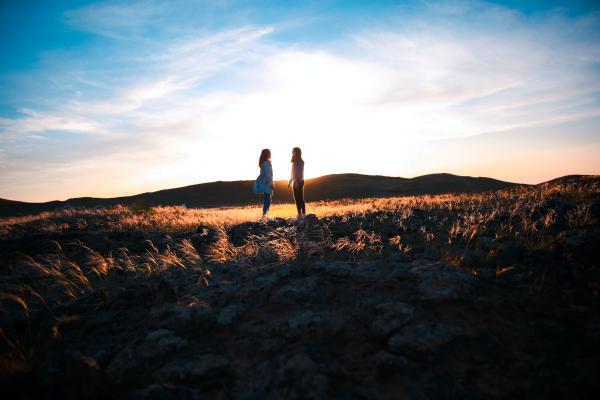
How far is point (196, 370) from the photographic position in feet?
8.54

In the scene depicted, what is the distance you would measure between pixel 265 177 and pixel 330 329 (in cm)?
898

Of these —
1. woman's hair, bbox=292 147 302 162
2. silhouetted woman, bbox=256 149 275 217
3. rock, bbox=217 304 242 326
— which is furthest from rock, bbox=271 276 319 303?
silhouetted woman, bbox=256 149 275 217

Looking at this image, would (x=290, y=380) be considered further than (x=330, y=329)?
No

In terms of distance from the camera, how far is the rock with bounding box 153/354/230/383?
2.56 m

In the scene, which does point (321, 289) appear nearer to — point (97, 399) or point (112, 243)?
point (97, 399)

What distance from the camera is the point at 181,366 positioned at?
2680 millimetres

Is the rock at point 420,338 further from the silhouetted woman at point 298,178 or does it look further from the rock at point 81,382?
the silhouetted woman at point 298,178

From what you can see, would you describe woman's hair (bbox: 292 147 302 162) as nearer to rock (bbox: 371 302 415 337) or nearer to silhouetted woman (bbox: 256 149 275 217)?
silhouetted woman (bbox: 256 149 275 217)

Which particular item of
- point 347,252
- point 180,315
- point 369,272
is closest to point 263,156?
point 347,252

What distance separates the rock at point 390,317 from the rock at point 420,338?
10 centimetres

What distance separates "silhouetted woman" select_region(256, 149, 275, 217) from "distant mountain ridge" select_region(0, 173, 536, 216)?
1104 inches

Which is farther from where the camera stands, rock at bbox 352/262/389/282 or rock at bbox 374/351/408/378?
rock at bbox 352/262/389/282

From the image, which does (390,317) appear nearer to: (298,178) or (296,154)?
(298,178)

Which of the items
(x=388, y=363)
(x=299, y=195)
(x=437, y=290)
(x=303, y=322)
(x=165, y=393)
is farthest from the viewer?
(x=299, y=195)
